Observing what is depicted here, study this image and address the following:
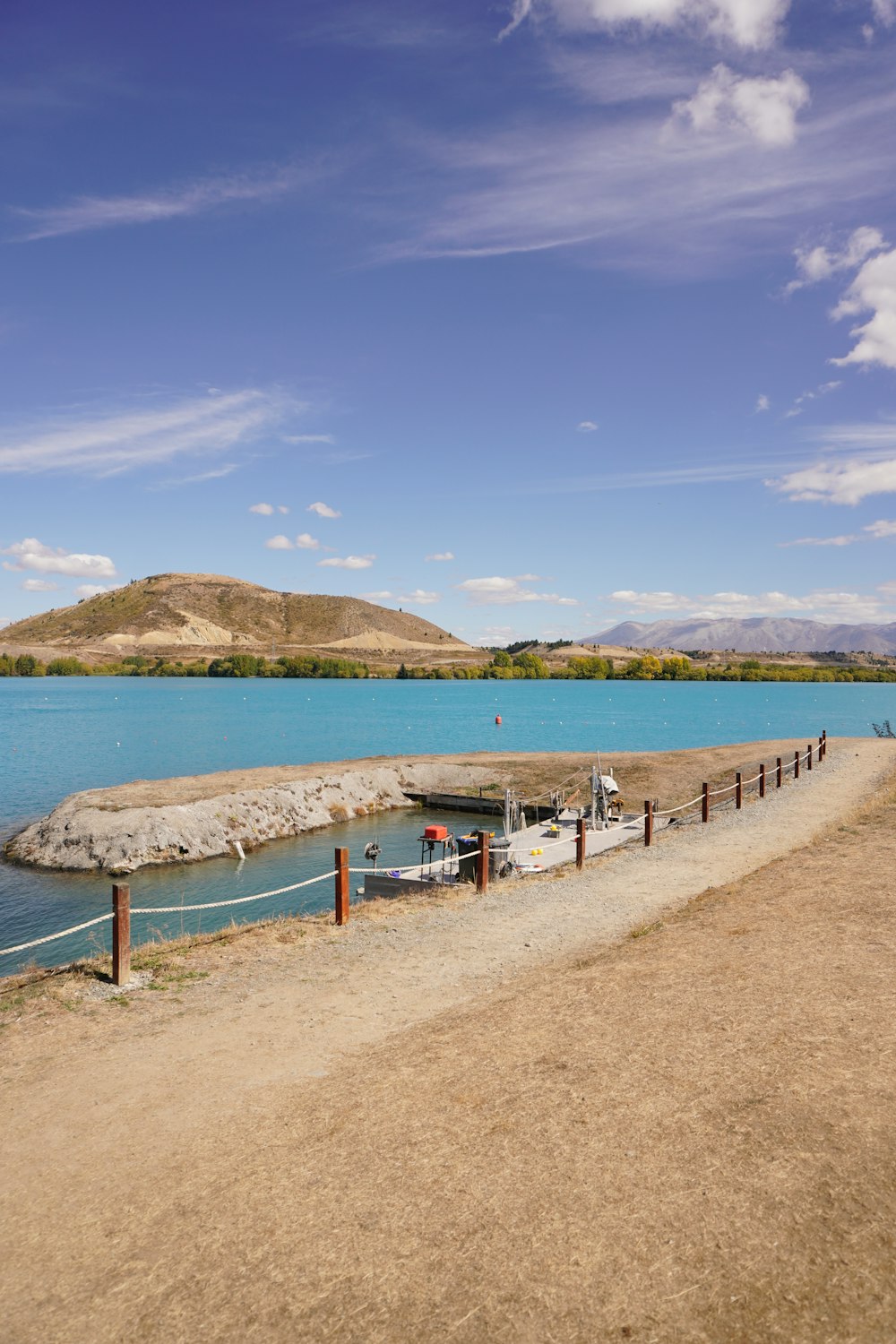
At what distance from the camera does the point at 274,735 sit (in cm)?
7831

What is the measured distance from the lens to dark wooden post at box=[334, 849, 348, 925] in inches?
558

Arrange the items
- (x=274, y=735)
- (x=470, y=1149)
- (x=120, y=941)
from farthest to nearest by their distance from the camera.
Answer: (x=274, y=735) < (x=120, y=941) < (x=470, y=1149)

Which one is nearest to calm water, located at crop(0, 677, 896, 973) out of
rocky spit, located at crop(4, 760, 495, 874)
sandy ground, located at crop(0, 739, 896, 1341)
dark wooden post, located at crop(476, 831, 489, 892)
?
rocky spit, located at crop(4, 760, 495, 874)

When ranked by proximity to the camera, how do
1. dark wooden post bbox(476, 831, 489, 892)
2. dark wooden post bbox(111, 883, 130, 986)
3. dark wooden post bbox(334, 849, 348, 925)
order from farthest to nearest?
1. dark wooden post bbox(476, 831, 489, 892)
2. dark wooden post bbox(334, 849, 348, 925)
3. dark wooden post bbox(111, 883, 130, 986)

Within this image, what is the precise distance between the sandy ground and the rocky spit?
71.7 ft

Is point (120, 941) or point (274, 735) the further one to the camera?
point (274, 735)

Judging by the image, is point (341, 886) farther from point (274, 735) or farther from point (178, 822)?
point (274, 735)

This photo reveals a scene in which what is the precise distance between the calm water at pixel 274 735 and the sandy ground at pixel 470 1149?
14.0 m

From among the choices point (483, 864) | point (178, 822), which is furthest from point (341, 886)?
point (178, 822)

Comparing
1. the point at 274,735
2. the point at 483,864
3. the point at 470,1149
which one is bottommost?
the point at 274,735

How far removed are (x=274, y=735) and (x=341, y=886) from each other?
216ft

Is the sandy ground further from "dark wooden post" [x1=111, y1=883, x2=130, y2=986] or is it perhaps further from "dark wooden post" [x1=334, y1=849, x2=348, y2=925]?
"dark wooden post" [x1=334, y1=849, x2=348, y2=925]

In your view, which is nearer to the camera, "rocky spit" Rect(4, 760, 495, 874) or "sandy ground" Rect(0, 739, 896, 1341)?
"sandy ground" Rect(0, 739, 896, 1341)

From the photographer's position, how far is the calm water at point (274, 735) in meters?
28.5
